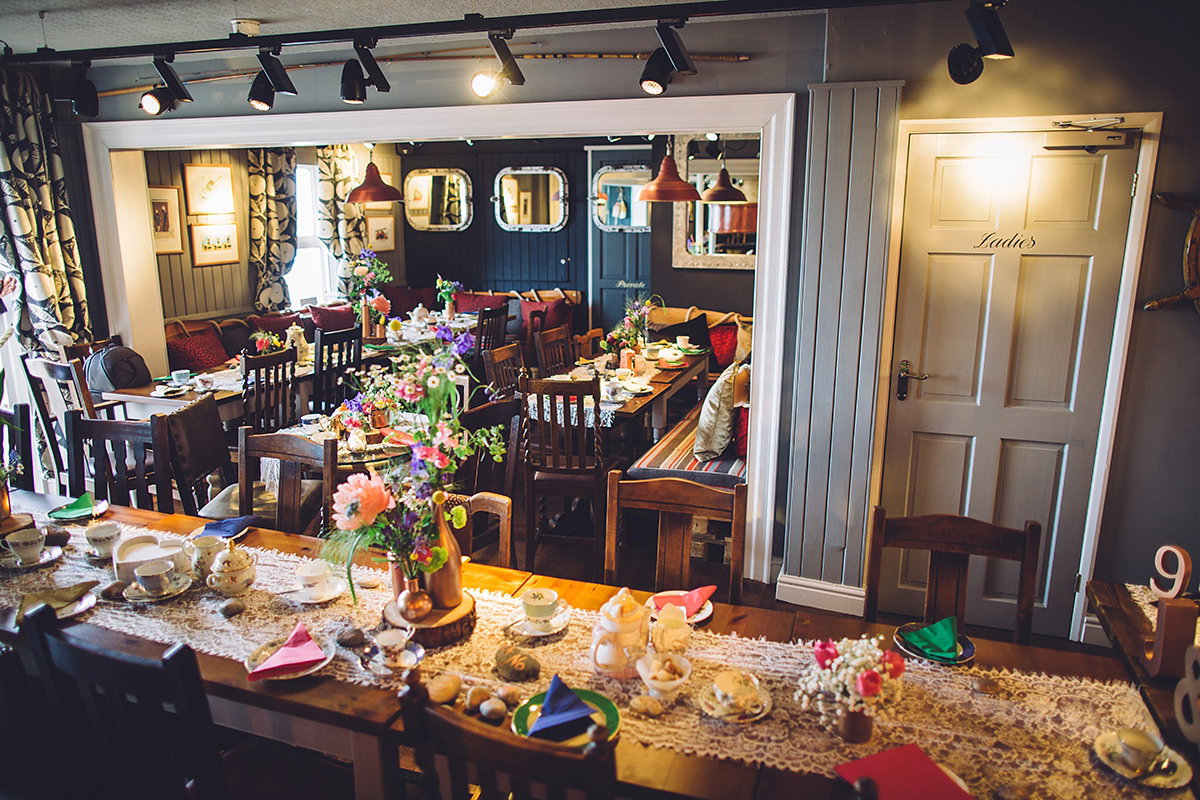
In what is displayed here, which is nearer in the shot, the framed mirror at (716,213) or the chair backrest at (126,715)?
the chair backrest at (126,715)

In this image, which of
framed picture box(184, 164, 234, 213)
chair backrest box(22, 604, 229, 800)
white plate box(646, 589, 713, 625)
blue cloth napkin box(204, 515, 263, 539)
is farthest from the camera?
framed picture box(184, 164, 234, 213)

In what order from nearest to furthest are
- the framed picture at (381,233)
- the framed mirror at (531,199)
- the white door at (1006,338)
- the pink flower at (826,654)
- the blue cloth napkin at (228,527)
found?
the pink flower at (826,654) < the blue cloth napkin at (228,527) < the white door at (1006,338) < the framed picture at (381,233) < the framed mirror at (531,199)

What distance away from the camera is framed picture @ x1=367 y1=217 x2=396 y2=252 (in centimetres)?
848

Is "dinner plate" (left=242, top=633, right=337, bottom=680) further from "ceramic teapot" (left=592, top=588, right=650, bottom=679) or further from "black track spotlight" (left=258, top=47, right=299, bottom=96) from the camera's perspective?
"black track spotlight" (left=258, top=47, right=299, bottom=96)

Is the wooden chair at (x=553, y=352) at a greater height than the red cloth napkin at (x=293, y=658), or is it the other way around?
the wooden chair at (x=553, y=352)

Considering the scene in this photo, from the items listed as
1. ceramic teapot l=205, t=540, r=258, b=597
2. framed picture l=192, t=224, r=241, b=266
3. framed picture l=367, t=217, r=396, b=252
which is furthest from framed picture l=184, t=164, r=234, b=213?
ceramic teapot l=205, t=540, r=258, b=597

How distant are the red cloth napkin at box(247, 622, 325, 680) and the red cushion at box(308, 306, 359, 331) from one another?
5.45 meters

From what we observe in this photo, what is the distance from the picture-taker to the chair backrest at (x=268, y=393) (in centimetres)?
406

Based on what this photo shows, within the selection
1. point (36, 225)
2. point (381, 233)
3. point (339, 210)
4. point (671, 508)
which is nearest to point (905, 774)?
point (671, 508)

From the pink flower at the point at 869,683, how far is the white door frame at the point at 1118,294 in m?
1.97

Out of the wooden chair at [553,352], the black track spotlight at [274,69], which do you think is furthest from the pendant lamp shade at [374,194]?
the black track spotlight at [274,69]

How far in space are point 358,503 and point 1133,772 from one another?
1.56m

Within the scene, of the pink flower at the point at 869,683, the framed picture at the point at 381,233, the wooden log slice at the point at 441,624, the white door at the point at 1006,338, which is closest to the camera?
the pink flower at the point at 869,683

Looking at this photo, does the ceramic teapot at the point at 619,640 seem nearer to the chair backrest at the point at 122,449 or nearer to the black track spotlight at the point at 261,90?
the chair backrest at the point at 122,449
